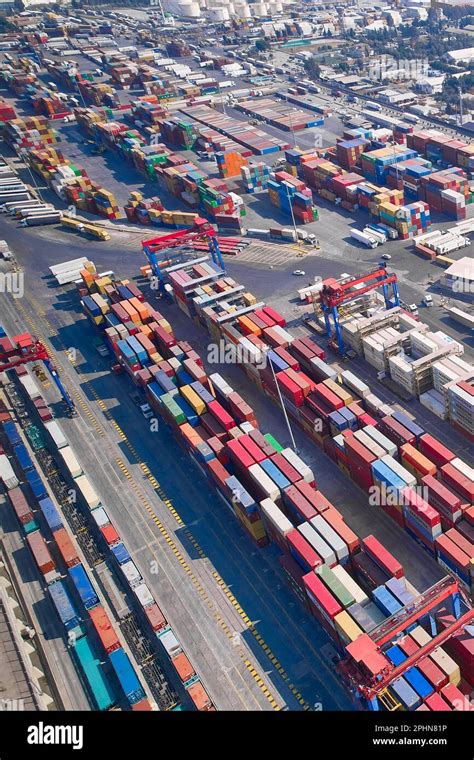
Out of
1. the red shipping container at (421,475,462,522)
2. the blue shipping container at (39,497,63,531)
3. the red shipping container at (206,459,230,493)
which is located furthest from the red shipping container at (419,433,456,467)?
the blue shipping container at (39,497,63,531)

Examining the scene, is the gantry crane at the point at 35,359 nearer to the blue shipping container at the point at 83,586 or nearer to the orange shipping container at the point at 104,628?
the blue shipping container at the point at 83,586

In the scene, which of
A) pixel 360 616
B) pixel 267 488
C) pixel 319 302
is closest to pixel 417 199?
pixel 319 302

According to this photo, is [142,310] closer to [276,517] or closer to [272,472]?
[272,472]

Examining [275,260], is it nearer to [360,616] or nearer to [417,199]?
[417,199]

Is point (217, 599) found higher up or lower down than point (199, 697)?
higher up

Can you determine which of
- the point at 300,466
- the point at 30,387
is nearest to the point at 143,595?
the point at 300,466
